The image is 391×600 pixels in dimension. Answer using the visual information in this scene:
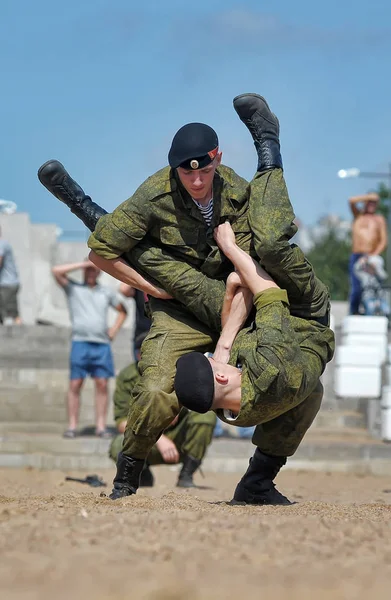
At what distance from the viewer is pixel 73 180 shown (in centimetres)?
604

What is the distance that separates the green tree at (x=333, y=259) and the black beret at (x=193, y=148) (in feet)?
94.7

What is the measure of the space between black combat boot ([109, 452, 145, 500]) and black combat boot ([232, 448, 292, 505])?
25.1 inches

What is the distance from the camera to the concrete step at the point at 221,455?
11.5 metres

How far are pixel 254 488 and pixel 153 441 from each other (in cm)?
76

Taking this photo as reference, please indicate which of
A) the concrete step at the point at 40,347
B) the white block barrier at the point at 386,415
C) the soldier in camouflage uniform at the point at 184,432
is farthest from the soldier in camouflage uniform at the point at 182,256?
the concrete step at the point at 40,347

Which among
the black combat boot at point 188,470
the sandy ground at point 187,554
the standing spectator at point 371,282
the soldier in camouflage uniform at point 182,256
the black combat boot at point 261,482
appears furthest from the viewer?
the standing spectator at point 371,282

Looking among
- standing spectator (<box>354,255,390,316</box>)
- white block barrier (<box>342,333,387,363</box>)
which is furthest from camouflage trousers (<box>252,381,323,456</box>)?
standing spectator (<box>354,255,390,316</box>)

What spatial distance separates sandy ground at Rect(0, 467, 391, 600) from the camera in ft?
10.5

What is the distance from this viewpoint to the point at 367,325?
14234mm

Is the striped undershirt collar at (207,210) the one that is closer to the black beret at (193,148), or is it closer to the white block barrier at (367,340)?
the black beret at (193,148)

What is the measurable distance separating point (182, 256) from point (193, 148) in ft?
2.20

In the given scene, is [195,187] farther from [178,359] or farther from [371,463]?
[371,463]

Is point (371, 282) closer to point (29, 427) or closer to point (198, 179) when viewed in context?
point (29, 427)

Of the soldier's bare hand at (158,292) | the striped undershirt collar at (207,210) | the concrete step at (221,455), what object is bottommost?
the concrete step at (221,455)
